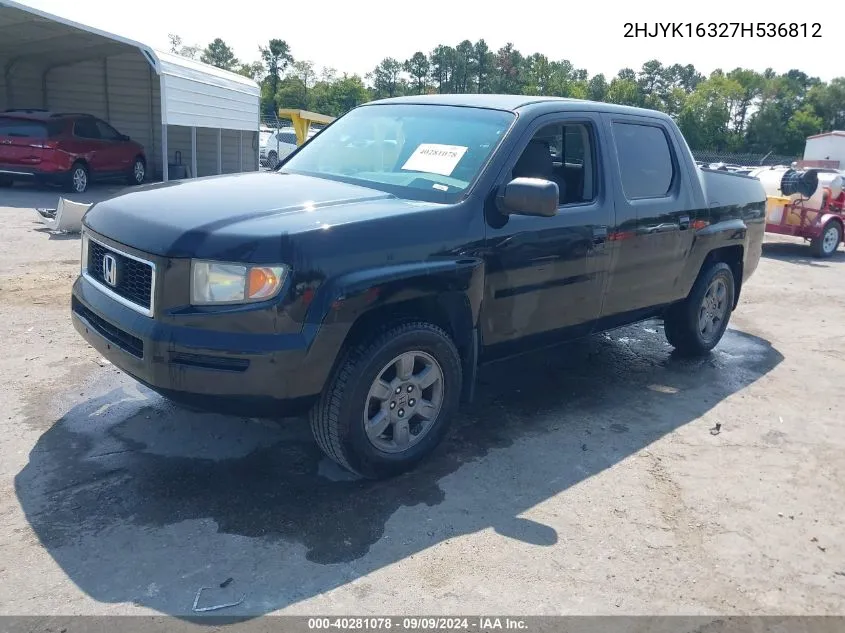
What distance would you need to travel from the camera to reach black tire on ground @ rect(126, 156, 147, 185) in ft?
57.2

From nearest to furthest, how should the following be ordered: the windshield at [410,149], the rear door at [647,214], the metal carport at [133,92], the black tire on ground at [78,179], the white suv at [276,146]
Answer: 1. the windshield at [410,149]
2. the rear door at [647,214]
3. the black tire on ground at [78,179]
4. the metal carport at [133,92]
5. the white suv at [276,146]

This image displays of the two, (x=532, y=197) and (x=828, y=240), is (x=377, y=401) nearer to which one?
(x=532, y=197)

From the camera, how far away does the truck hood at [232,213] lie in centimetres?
316

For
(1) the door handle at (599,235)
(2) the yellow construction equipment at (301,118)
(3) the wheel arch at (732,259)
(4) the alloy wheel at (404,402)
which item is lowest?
(4) the alloy wheel at (404,402)

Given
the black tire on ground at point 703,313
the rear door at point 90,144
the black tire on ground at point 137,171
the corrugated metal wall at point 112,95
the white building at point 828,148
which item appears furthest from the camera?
the white building at point 828,148

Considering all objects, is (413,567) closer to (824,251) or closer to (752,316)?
(752,316)

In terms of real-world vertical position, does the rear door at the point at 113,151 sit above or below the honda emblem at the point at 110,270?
above

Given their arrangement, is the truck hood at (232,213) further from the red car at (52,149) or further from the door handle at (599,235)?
the red car at (52,149)

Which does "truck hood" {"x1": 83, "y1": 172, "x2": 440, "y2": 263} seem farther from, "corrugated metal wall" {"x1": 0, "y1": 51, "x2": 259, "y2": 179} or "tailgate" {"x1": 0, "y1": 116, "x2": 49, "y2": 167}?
"corrugated metal wall" {"x1": 0, "y1": 51, "x2": 259, "y2": 179}

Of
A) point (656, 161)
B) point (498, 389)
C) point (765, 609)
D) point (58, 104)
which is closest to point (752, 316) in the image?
point (656, 161)

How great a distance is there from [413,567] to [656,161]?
3.58 metres

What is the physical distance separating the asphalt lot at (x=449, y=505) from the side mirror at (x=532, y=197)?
140 centimetres

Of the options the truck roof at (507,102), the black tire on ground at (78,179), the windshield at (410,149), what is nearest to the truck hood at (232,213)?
the windshield at (410,149)

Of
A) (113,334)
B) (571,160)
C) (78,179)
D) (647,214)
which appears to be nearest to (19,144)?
(78,179)
